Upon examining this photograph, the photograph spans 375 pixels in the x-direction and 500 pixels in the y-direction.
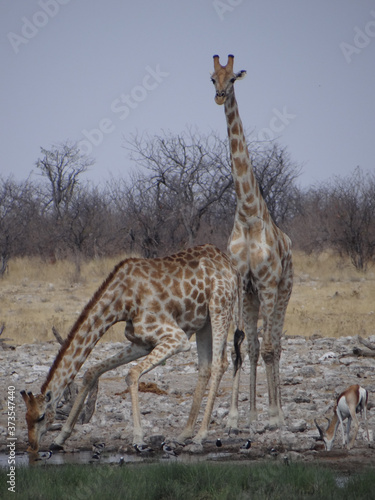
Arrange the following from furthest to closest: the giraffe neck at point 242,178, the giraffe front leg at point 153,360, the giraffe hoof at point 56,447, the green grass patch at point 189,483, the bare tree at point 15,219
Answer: the bare tree at point 15,219, the giraffe neck at point 242,178, the giraffe hoof at point 56,447, the giraffe front leg at point 153,360, the green grass patch at point 189,483

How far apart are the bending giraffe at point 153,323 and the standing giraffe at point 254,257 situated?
0.94 feet

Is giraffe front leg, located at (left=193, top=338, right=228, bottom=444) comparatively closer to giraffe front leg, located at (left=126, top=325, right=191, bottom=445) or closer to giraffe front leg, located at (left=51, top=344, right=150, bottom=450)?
giraffe front leg, located at (left=126, top=325, right=191, bottom=445)

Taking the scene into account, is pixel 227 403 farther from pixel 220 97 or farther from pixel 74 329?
pixel 220 97

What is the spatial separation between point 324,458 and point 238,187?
10.6 feet

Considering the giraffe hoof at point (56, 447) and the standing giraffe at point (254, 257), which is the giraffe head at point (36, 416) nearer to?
the giraffe hoof at point (56, 447)

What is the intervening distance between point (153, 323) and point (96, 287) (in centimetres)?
1439

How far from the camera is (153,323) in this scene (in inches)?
303

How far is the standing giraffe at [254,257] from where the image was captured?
27.9 ft

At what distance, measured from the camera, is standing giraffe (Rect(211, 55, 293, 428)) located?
851 centimetres

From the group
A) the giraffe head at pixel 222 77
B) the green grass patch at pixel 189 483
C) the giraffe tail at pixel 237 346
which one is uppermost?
the giraffe head at pixel 222 77

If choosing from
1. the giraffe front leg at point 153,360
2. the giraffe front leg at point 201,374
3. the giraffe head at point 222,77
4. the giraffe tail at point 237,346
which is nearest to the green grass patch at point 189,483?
the giraffe front leg at point 153,360

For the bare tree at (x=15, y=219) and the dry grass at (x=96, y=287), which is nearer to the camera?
the dry grass at (x=96, y=287)

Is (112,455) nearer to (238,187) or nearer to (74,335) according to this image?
(74,335)

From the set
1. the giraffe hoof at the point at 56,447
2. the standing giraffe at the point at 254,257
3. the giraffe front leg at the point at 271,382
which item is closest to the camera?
the giraffe hoof at the point at 56,447
